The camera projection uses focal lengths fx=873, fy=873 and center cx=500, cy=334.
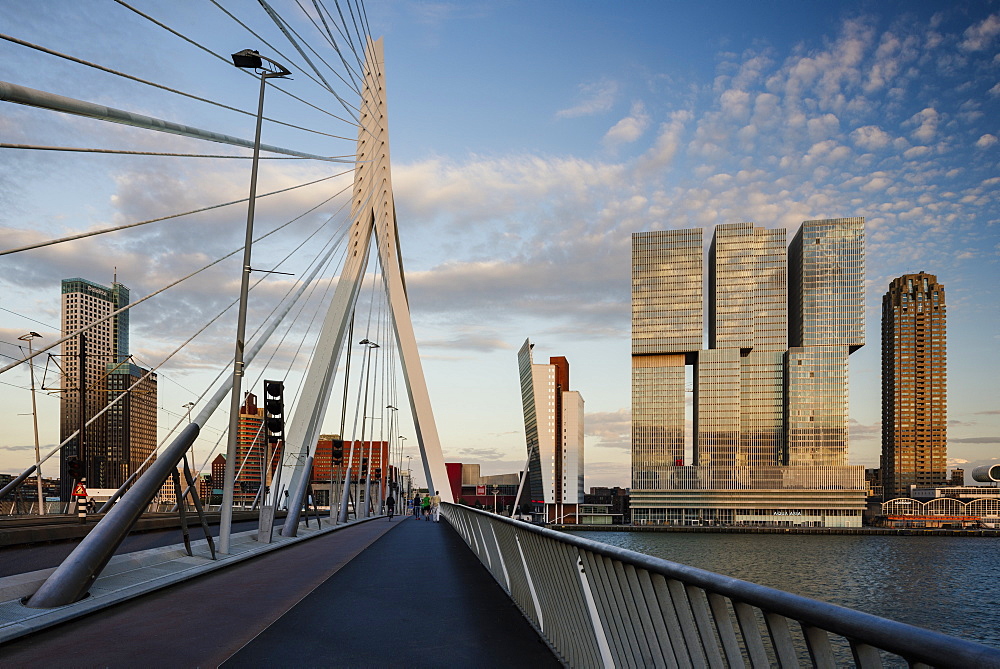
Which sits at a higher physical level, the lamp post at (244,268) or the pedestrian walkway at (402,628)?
the lamp post at (244,268)

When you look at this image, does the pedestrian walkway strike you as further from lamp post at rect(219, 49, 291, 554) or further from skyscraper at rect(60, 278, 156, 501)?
skyscraper at rect(60, 278, 156, 501)

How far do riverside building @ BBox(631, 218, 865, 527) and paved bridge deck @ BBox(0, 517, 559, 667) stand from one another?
17122cm

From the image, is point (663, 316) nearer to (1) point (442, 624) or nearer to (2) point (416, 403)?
(2) point (416, 403)

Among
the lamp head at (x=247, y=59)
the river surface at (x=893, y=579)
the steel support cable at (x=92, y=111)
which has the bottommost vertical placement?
the river surface at (x=893, y=579)

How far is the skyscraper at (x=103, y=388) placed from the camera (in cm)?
6078

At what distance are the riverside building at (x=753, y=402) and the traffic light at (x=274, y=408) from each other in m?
165

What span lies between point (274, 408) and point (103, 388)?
51.6m

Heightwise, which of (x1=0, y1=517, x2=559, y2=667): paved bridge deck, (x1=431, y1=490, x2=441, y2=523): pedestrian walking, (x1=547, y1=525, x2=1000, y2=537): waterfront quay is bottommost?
(x1=547, y1=525, x2=1000, y2=537): waterfront quay

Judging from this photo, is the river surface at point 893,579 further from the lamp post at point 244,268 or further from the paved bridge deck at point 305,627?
the paved bridge deck at point 305,627

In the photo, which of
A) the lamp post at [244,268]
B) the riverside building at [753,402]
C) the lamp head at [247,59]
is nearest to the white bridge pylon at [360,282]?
the lamp post at [244,268]

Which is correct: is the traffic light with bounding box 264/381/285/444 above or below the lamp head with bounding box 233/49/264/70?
below

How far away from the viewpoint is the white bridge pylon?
32656 mm

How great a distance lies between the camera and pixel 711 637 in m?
3.40

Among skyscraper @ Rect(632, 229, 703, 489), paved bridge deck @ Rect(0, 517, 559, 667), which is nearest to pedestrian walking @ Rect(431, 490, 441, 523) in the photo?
paved bridge deck @ Rect(0, 517, 559, 667)
